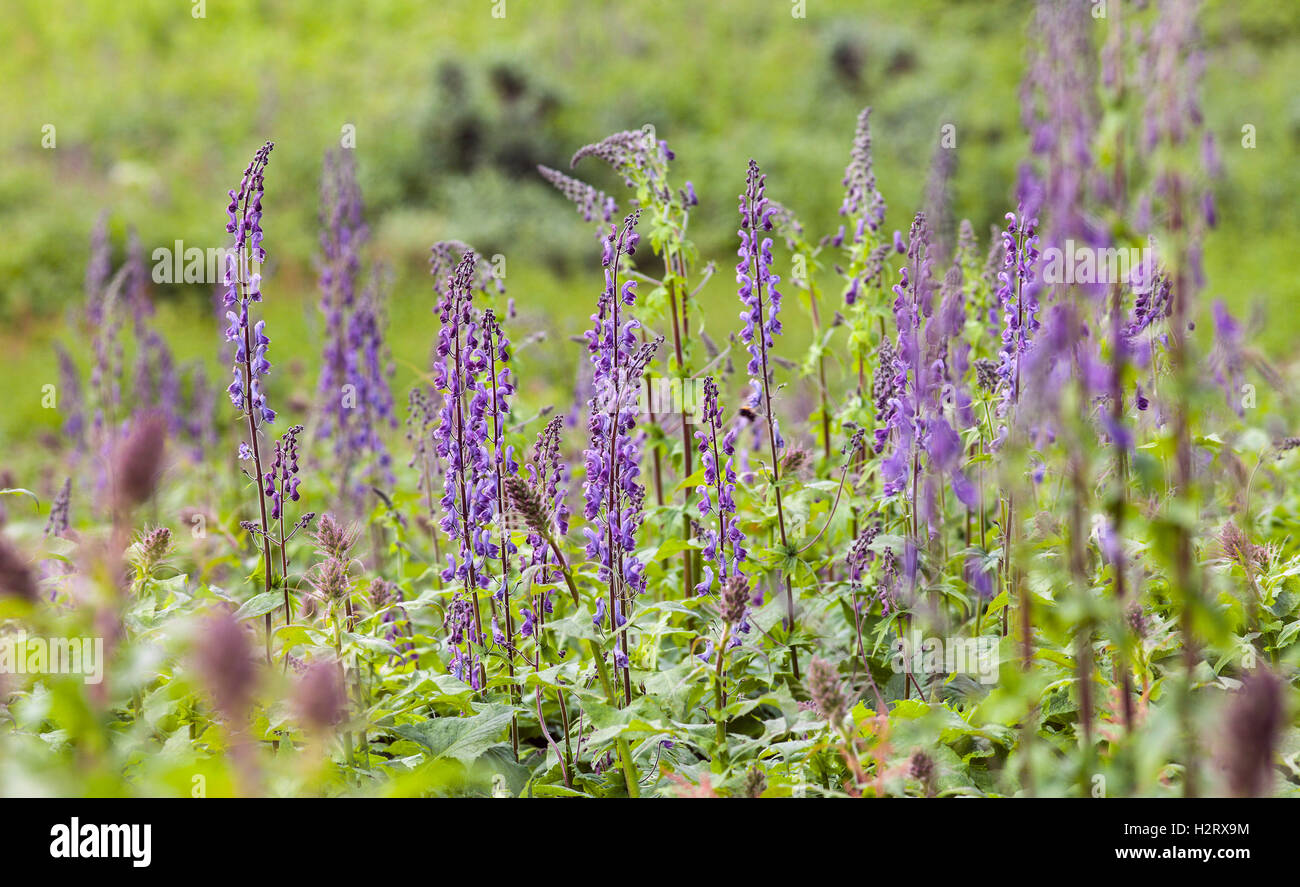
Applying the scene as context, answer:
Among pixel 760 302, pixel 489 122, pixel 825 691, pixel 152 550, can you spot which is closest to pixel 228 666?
pixel 825 691

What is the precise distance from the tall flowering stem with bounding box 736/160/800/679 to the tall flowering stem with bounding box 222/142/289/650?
1.14 meters

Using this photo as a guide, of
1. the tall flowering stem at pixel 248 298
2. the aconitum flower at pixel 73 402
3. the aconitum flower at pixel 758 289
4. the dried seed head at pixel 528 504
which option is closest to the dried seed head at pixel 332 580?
the tall flowering stem at pixel 248 298

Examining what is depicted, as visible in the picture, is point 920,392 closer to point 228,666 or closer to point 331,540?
point 331,540

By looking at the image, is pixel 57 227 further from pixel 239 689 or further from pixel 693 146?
pixel 239 689

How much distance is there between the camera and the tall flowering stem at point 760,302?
281cm

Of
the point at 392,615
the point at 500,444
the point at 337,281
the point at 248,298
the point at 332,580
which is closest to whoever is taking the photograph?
the point at 332,580

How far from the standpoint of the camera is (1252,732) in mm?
1349

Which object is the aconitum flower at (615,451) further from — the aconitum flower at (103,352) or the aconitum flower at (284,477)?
the aconitum flower at (103,352)

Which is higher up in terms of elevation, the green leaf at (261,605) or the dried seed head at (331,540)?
the dried seed head at (331,540)

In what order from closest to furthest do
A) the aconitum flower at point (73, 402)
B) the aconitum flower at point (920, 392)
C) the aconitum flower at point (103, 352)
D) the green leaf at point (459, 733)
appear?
the green leaf at point (459, 733) < the aconitum flower at point (920, 392) < the aconitum flower at point (103, 352) < the aconitum flower at point (73, 402)

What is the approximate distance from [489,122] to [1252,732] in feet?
53.9

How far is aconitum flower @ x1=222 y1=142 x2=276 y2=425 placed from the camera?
2.49m

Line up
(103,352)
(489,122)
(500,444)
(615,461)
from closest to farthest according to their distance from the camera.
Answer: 1. (615,461)
2. (500,444)
3. (103,352)
4. (489,122)

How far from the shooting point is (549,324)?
15.3ft
